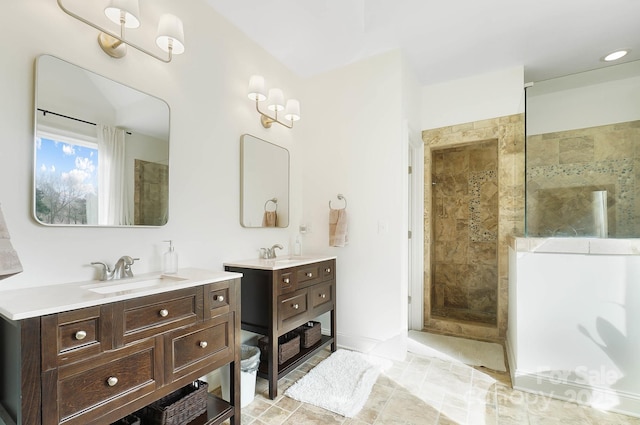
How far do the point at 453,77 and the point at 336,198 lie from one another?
1.76 meters

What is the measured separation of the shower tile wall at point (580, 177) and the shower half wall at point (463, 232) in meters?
0.46

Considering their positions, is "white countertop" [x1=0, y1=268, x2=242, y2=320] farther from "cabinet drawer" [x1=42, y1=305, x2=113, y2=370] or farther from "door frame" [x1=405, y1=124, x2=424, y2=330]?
"door frame" [x1=405, y1=124, x2=424, y2=330]

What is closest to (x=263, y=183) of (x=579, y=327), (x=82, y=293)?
(x=82, y=293)

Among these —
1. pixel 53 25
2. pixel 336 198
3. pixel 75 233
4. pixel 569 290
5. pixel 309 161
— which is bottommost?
pixel 569 290

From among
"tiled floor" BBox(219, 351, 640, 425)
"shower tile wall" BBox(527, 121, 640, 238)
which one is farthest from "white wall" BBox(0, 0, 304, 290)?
"shower tile wall" BBox(527, 121, 640, 238)

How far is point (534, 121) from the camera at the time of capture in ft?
9.16

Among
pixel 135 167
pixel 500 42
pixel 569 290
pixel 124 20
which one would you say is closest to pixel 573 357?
pixel 569 290

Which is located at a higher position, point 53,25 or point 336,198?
point 53,25

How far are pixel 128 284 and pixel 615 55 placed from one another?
4054 mm

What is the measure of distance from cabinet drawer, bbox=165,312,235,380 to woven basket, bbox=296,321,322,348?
863 mm

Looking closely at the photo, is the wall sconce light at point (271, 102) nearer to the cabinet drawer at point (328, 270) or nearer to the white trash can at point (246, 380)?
the cabinet drawer at point (328, 270)

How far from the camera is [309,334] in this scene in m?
2.40

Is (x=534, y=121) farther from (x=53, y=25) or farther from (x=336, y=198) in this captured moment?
(x=53, y=25)

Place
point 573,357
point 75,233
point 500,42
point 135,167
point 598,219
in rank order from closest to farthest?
point 75,233 → point 135,167 → point 573,357 → point 598,219 → point 500,42
